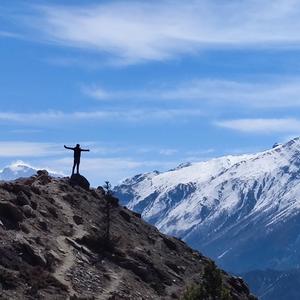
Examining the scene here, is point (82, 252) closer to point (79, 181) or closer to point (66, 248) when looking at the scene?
point (66, 248)

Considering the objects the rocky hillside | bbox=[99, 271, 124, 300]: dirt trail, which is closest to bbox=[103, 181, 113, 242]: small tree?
the rocky hillside

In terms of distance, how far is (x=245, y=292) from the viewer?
7825 centimetres

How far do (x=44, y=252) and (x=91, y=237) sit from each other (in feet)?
24.8

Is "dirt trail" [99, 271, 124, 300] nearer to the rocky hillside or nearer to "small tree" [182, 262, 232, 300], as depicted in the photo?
the rocky hillside

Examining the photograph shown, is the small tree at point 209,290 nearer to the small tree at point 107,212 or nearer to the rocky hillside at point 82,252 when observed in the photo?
the rocky hillside at point 82,252

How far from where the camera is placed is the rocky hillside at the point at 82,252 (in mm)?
55656

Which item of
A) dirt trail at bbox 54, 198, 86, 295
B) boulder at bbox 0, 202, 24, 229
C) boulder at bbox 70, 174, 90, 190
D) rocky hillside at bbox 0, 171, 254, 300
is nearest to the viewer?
rocky hillside at bbox 0, 171, 254, 300

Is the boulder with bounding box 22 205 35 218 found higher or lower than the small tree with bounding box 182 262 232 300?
higher

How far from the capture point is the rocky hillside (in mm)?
55656

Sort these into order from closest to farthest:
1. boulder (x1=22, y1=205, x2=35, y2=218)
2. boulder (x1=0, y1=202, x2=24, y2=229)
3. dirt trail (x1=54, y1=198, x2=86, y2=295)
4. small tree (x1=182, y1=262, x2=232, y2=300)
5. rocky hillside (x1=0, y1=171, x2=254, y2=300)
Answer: small tree (x1=182, y1=262, x2=232, y2=300) < rocky hillside (x1=0, y1=171, x2=254, y2=300) < dirt trail (x1=54, y1=198, x2=86, y2=295) < boulder (x1=0, y1=202, x2=24, y2=229) < boulder (x1=22, y1=205, x2=35, y2=218)

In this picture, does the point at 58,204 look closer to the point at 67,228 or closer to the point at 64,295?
the point at 67,228

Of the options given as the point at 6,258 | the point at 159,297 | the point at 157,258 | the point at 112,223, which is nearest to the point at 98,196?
the point at 112,223

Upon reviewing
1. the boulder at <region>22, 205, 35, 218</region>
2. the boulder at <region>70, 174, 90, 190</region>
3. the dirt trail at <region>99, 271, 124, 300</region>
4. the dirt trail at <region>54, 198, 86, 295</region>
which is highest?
the boulder at <region>70, 174, 90, 190</region>

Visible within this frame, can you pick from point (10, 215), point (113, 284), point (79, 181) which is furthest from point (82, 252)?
point (79, 181)
